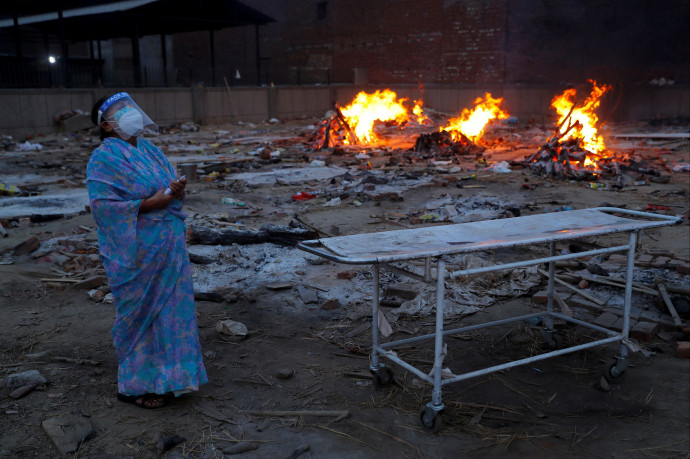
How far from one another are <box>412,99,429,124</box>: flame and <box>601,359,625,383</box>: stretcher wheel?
61.4 feet

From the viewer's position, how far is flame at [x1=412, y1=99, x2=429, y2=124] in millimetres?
22372

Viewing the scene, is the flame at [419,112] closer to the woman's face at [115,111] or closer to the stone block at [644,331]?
the stone block at [644,331]

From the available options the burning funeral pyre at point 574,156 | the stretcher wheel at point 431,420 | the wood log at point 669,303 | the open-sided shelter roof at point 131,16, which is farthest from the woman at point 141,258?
the open-sided shelter roof at point 131,16

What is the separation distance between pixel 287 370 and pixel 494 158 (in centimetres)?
1169

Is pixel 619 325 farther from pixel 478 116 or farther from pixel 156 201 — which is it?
pixel 478 116

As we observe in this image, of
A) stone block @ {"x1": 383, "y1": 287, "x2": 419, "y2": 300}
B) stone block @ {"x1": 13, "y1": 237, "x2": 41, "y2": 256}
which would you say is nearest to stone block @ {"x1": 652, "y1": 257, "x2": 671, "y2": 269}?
stone block @ {"x1": 383, "y1": 287, "x2": 419, "y2": 300}

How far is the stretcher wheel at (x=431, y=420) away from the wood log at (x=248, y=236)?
12.2 feet

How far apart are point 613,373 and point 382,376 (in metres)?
1.57

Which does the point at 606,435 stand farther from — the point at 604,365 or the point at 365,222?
the point at 365,222

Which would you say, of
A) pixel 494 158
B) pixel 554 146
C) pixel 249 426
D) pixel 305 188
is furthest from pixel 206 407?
pixel 494 158

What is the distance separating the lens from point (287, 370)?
4.04 m

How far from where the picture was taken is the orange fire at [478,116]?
19156 mm

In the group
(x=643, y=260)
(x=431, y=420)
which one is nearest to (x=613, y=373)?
(x=431, y=420)

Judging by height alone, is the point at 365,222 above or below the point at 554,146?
below
